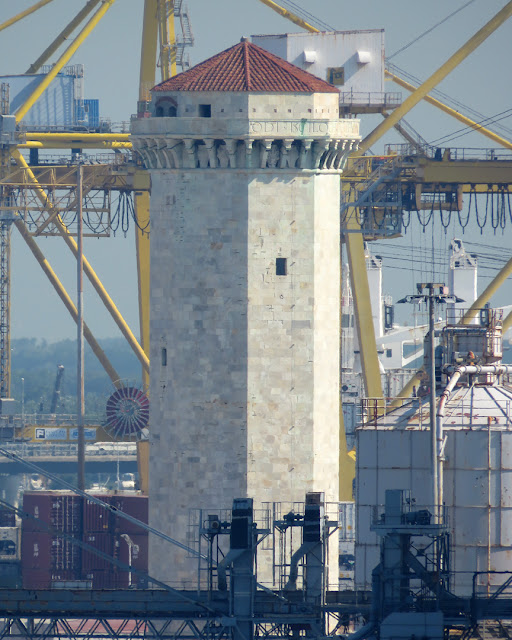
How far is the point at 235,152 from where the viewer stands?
89.3 meters

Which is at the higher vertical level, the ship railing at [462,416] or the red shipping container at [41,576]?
the ship railing at [462,416]

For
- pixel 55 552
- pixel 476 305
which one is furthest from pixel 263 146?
pixel 55 552

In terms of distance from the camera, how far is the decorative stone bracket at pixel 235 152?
293 ft

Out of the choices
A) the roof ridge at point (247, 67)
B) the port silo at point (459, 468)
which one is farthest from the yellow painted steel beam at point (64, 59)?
the port silo at point (459, 468)

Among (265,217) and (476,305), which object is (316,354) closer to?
(265,217)

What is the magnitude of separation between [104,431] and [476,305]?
104ft

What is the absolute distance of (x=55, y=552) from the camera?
13125cm

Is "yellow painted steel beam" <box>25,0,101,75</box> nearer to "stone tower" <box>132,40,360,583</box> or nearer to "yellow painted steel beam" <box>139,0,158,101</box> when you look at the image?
"yellow painted steel beam" <box>139,0,158,101</box>

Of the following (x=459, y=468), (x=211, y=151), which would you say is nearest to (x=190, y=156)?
(x=211, y=151)

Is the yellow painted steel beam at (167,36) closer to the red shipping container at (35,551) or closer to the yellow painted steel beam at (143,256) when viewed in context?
the yellow painted steel beam at (143,256)

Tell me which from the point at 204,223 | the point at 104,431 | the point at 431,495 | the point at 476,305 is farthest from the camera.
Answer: the point at 104,431

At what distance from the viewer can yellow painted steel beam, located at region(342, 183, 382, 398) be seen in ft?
436

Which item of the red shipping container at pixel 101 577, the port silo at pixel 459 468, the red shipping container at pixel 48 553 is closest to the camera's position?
the port silo at pixel 459 468

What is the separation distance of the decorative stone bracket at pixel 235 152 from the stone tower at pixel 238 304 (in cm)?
6
